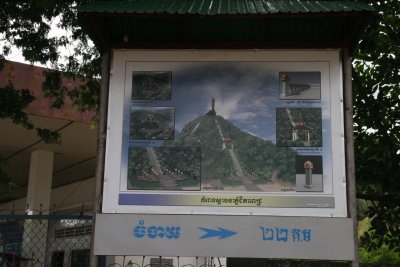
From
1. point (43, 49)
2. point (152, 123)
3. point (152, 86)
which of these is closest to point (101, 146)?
point (152, 123)

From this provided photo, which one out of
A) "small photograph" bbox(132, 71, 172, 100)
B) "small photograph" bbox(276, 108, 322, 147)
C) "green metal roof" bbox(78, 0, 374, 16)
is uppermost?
"green metal roof" bbox(78, 0, 374, 16)

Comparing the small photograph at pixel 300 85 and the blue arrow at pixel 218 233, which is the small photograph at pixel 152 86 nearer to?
the small photograph at pixel 300 85

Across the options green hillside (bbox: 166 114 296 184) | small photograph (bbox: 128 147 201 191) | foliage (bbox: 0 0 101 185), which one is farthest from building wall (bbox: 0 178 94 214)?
green hillside (bbox: 166 114 296 184)

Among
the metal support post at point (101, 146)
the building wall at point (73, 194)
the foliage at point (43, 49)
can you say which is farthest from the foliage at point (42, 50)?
the building wall at point (73, 194)

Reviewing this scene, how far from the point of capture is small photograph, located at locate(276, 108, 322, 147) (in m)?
3.96

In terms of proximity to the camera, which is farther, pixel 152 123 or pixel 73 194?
pixel 73 194

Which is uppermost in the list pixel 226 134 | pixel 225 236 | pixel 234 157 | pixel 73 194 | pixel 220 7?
pixel 220 7

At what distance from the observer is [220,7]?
400 centimetres

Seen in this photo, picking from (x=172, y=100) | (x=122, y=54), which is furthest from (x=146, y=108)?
(x=122, y=54)

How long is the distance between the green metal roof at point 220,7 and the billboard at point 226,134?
400 mm

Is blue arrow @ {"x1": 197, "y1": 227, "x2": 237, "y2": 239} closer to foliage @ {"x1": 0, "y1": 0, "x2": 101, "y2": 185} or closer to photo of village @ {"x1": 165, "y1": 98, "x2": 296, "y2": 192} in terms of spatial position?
photo of village @ {"x1": 165, "y1": 98, "x2": 296, "y2": 192}

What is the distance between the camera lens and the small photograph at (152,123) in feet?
13.3

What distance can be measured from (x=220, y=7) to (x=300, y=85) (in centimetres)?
92

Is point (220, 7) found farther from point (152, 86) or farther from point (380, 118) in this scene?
point (380, 118)
